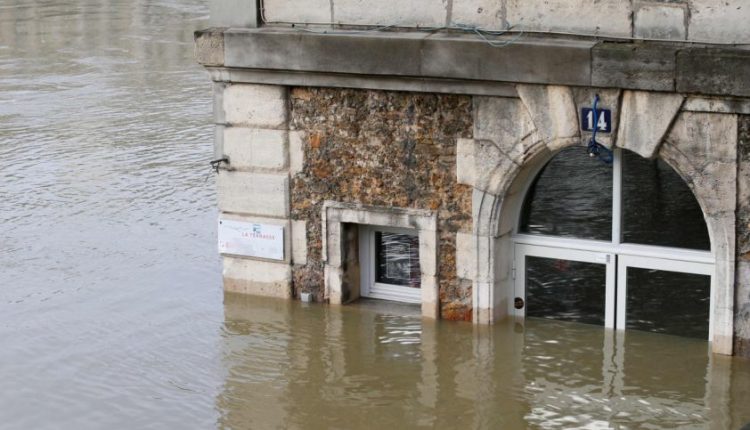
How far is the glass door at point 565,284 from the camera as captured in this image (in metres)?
13.8

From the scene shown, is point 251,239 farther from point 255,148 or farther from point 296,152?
point 296,152

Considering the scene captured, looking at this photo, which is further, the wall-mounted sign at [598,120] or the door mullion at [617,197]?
the door mullion at [617,197]

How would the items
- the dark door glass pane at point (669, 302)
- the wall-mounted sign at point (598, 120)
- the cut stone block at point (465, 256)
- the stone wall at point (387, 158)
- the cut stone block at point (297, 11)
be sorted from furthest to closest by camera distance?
the cut stone block at point (297, 11) < the cut stone block at point (465, 256) < the stone wall at point (387, 158) < the dark door glass pane at point (669, 302) < the wall-mounted sign at point (598, 120)

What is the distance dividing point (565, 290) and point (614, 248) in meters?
0.71

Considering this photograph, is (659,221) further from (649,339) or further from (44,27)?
(44,27)

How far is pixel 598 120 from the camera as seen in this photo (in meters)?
12.9

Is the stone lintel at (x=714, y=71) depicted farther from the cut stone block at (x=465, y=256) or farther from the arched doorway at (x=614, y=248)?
the cut stone block at (x=465, y=256)

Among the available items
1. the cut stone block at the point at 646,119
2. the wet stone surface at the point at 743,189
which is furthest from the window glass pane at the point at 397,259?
the wet stone surface at the point at 743,189

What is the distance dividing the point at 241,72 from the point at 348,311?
2.55 meters

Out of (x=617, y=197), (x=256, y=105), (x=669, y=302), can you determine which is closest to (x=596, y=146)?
(x=617, y=197)

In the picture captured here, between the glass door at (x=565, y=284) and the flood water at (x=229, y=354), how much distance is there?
188mm

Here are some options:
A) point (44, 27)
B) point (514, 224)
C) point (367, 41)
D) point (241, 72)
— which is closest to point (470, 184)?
point (514, 224)

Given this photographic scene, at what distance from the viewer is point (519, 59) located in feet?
42.6

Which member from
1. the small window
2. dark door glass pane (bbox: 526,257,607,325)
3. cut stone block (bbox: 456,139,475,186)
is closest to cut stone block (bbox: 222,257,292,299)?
the small window
